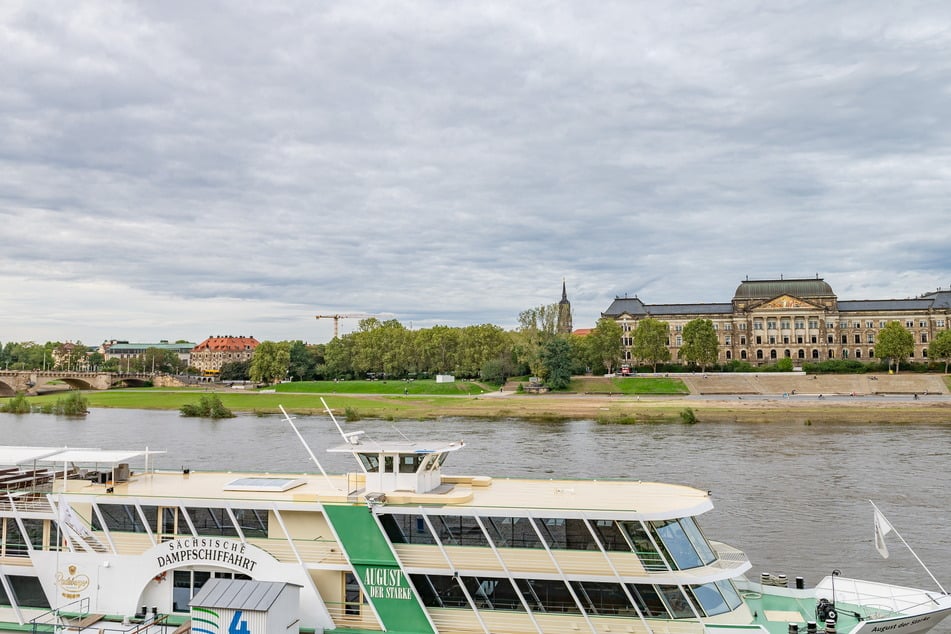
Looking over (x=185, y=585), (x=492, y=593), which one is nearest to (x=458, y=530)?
(x=492, y=593)

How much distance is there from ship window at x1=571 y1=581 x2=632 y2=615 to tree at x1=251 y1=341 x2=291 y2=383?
118m

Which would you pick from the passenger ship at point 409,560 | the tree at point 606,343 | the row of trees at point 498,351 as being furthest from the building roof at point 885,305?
the passenger ship at point 409,560

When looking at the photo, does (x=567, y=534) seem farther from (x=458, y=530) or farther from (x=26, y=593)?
(x=26, y=593)

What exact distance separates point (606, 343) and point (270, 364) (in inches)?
2281

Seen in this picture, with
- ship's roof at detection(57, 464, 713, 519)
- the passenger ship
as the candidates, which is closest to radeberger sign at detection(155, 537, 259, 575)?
the passenger ship

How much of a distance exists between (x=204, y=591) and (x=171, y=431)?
53.8 metres

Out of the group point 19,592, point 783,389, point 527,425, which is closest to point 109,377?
point 527,425

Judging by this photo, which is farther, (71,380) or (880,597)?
(71,380)

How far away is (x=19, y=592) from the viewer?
1656 centimetres

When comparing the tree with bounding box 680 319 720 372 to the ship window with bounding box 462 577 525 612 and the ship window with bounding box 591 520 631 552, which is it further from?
the ship window with bounding box 462 577 525 612

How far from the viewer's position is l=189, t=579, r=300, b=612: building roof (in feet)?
44.3

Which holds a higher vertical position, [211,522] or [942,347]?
[942,347]

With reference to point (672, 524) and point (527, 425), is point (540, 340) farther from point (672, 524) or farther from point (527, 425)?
point (672, 524)

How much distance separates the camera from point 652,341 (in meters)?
122
